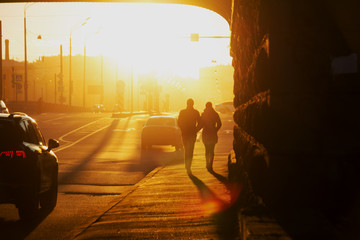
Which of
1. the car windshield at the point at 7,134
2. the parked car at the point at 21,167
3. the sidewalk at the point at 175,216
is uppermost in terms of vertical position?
the car windshield at the point at 7,134

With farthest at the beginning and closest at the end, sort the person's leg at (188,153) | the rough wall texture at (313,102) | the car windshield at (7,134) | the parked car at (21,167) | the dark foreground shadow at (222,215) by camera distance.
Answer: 1. the person's leg at (188,153)
2. the car windshield at (7,134)
3. the parked car at (21,167)
4. the dark foreground shadow at (222,215)
5. the rough wall texture at (313,102)

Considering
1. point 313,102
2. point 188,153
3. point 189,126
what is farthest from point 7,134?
point 189,126

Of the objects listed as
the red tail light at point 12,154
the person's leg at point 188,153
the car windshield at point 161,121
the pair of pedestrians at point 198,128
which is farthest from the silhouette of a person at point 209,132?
the car windshield at point 161,121

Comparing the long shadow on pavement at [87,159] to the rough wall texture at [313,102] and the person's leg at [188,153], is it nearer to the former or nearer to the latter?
the person's leg at [188,153]

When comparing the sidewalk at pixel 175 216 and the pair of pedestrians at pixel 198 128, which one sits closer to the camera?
the sidewalk at pixel 175 216

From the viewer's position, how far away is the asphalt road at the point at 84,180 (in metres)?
9.59

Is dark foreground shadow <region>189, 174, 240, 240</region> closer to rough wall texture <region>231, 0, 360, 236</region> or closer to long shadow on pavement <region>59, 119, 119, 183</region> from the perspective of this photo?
rough wall texture <region>231, 0, 360, 236</region>

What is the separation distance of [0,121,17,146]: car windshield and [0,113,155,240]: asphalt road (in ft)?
3.83

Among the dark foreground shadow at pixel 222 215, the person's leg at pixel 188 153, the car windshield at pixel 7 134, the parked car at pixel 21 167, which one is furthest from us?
the person's leg at pixel 188 153

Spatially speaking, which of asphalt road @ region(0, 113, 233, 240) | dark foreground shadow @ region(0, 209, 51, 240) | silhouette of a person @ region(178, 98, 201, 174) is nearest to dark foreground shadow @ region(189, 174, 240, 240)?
asphalt road @ region(0, 113, 233, 240)

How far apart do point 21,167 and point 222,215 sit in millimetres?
2956

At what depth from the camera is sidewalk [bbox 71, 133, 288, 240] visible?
736 cm

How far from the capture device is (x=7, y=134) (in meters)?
10.0

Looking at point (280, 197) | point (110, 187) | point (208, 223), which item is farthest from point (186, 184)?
A: point (280, 197)
